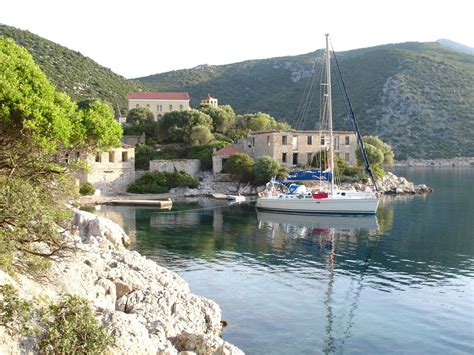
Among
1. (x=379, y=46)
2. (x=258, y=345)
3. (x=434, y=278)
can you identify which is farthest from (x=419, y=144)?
(x=258, y=345)

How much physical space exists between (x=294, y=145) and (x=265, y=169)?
7410 millimetres

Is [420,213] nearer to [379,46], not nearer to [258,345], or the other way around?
[258,345]

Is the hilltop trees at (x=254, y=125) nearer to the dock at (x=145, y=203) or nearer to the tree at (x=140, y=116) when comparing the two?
the tree at (x=140, y=116)

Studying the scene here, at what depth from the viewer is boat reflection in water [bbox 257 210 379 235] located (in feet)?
122

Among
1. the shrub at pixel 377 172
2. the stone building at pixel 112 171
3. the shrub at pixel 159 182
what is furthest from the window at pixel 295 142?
the stone building at pixel 112 171

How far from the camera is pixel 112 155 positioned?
55688 mm

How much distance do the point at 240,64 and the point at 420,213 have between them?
141441mm

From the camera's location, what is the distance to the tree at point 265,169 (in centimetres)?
5522

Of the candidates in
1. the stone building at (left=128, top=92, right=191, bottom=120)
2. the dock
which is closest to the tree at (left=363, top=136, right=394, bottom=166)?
the stone building at (left=128, top=92, right=191, bottom=120)

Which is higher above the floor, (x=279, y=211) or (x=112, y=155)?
(x=112, y=155)

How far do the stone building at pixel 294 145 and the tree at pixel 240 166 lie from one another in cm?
367

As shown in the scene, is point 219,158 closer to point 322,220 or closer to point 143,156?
point 143,156

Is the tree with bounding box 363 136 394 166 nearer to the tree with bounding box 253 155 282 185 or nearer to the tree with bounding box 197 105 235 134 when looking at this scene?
the tree with bounding box 197 105 235 134

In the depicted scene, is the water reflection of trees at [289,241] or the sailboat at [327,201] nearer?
the water reflection of trees at [289,241]
